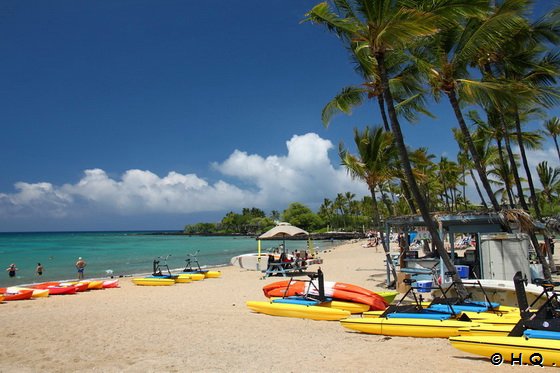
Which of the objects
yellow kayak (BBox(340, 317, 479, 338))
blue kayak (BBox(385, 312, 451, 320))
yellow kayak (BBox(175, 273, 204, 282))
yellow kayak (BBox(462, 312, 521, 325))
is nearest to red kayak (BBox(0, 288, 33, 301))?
yellow kayak (BBox(175, 273, 204, 282))

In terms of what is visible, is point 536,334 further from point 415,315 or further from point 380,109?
point 380,109

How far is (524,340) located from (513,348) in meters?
0.24

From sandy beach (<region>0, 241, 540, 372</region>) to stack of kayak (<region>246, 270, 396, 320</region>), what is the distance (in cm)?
25

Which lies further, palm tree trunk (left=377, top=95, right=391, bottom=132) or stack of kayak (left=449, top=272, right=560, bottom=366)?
palm tree trunk (left=377, top=95, right=391, bottom=132)

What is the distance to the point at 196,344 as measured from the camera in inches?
307

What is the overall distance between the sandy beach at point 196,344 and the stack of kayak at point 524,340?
19cm

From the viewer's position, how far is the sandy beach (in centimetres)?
626

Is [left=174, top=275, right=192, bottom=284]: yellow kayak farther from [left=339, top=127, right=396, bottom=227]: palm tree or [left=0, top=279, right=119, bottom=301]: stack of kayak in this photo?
[left=339, top=127, right=396, bottom=227]: palm tree

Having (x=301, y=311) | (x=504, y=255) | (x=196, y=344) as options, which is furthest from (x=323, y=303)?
(x=504, y=255)

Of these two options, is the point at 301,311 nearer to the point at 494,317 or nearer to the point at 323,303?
the point at 323,303

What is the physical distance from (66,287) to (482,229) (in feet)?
51.1

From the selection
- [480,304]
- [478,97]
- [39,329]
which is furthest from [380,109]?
[39,329]

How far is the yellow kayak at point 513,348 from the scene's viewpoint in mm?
5457

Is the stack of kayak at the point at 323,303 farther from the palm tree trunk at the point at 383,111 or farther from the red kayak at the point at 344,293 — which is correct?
the palm tree trunk at the point at 383,111
